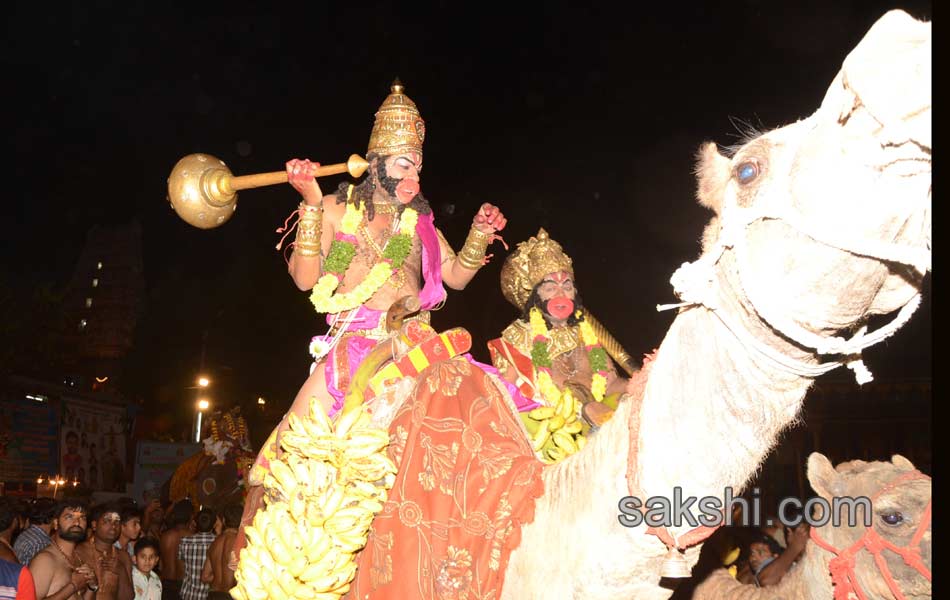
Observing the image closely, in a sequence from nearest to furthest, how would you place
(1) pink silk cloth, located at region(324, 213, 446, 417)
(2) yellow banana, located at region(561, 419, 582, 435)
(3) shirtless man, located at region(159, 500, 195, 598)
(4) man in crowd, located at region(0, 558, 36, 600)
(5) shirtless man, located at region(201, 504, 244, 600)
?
(1) pink silk cloth, located at region(324, 213, 446, 417)
(2) yellow banana, located at region(561, 419, 582, 435)
(4) man in crowd, located at region(0, 558, 36, 600)
(5) shirtless man, located at region(201, 504, 244, 600)
(3) shirtless man, located at region(159, 500, 195, 598)

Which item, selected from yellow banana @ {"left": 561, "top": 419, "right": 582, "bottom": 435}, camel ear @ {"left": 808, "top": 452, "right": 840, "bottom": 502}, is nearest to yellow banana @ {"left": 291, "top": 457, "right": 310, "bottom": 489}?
yellow banana @ {"left": 561, "top": 419, "right": 582, "bottom": 435}

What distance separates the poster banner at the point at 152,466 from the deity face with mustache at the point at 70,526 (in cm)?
1123

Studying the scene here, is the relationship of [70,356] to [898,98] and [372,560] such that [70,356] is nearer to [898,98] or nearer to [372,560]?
[372,560]

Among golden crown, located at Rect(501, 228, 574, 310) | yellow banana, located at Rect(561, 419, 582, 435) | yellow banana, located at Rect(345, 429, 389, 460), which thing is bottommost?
yellow banana, located at Rect(345, 429, 389, 460)

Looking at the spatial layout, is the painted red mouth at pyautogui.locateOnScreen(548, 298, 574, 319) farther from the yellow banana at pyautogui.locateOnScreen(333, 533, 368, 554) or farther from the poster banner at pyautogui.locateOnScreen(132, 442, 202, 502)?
the poster banner at pyautogui.locateOnScreen(132, 442, 202, 502)

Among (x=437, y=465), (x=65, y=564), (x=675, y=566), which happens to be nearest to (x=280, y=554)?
(x=437, y=465)

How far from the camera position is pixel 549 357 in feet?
24.0

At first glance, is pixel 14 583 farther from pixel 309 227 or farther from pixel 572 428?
pixel 572 428

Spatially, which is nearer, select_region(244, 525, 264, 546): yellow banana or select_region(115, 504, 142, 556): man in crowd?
select_region(244, 525, 264, 546): yellow banana

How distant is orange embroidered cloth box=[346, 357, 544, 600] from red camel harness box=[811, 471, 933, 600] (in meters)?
1.65

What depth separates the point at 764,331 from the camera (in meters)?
1.96

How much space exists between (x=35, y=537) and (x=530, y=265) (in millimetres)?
6304

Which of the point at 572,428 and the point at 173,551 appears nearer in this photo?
the point at 572,428

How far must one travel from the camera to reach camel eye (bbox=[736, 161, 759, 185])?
79.0 inches
